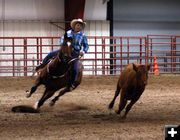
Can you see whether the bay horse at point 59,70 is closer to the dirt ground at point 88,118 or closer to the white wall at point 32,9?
the dirt ground at point 88,118

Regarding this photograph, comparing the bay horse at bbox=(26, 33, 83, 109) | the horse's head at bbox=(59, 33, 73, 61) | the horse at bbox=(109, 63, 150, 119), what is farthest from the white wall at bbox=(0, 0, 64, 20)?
the horse at bbox=(109, 63, 150, 119)

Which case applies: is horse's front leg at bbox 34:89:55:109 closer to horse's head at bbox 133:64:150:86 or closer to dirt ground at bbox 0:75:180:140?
dirt ground at bbox 0:75:180:140

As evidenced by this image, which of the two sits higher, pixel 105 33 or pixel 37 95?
pixel 105 33

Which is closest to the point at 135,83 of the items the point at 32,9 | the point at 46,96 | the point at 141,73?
the point at 141,73

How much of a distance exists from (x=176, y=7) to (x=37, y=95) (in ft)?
46.0

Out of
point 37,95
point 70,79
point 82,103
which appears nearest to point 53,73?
point 70,79

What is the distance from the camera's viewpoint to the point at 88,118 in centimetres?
768

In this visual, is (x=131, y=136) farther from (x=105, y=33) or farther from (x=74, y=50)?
(x=105, y=33)

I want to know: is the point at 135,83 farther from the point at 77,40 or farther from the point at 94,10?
the point at 94,10

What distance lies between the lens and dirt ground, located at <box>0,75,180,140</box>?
6.00m

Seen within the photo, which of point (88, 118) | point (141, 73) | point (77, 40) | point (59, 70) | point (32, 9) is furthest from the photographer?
point (32, 9)

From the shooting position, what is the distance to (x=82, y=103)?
9820 mm

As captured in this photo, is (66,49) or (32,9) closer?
(66,49)

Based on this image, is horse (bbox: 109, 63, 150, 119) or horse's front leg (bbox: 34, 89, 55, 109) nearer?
horse (bbox: 109, 63, 150, 119)
